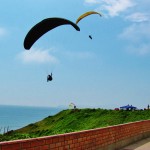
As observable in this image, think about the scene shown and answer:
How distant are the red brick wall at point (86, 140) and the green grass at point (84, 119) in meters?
22.4

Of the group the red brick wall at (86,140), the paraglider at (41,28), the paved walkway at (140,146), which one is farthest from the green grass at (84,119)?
the red brick wall at (86,140)

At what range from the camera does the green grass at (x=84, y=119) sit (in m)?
40.6

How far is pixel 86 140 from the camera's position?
34.5ft

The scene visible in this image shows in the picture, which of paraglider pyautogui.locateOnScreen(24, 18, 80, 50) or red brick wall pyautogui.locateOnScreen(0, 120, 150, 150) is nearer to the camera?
red brick wall pyautogui.locateOnScreen(0, 120, 150, 150)

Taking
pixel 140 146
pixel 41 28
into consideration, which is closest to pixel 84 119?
pixel 41 28

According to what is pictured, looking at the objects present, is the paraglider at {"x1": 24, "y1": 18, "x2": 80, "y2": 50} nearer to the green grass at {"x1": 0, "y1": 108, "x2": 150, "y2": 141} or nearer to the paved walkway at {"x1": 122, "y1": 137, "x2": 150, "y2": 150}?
the paved walkway at {"x1": 122, "y1": 137, "x2": 150, "y2": 150}

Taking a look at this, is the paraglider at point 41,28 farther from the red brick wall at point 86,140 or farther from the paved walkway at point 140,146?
the paved walkway at point 140,146

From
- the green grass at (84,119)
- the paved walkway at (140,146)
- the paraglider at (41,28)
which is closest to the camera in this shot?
the paved walkway at (140,146)

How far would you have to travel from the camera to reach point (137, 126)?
52.6 ft

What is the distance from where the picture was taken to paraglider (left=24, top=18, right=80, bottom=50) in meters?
15.0

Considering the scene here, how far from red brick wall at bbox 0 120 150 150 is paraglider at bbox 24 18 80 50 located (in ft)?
16.2

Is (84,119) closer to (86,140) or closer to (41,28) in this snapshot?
(41,28)

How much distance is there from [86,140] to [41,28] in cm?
636

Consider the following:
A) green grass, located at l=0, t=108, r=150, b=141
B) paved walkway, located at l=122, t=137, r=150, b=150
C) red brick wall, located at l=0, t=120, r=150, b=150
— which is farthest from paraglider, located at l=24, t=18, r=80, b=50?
green grass, located at l=0, t=108, r=150, b=141
